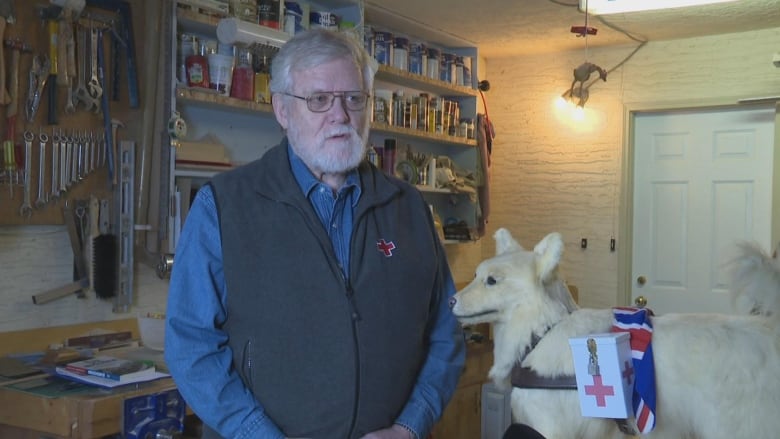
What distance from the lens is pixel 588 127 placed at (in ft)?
16.1

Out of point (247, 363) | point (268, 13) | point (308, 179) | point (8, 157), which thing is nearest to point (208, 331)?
point (247, 363)

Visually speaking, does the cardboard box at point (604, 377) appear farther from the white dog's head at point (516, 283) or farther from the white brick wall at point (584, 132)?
the white brick wall at point (584, 132)

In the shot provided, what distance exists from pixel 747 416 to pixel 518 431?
833 millimetres

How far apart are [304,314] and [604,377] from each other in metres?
0.78

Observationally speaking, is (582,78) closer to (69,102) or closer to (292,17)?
(292,17)

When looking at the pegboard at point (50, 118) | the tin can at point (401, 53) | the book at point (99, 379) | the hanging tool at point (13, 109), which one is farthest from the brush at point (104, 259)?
the tin can at point (401, 53)

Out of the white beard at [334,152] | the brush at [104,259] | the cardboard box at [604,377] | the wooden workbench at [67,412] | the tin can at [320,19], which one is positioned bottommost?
the wooden workbench at [67,412]

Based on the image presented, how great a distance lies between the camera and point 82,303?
2.70 meters

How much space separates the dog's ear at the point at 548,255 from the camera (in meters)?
1.92

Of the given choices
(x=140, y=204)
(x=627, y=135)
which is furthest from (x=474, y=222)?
(x=140, y=204)

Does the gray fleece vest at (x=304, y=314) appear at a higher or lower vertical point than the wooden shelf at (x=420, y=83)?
lower

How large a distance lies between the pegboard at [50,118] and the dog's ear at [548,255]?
5.39ft

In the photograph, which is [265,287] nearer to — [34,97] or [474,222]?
[34,97]

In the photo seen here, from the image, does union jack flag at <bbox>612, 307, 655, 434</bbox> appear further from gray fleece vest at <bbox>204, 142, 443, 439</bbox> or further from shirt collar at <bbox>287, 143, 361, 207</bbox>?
shirt collar at <bbox>287, 143, 361, 207</bbox>
